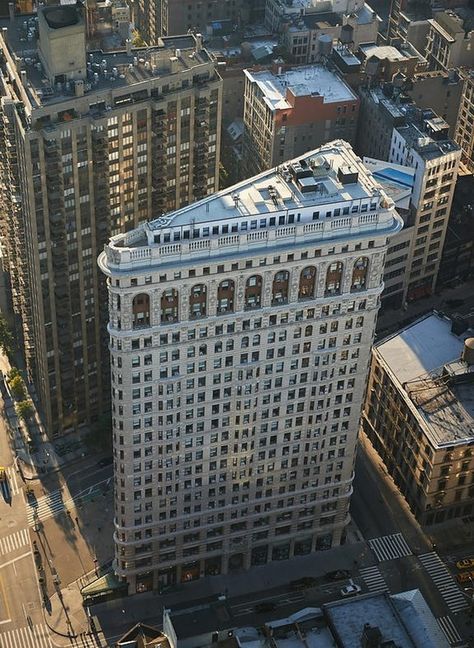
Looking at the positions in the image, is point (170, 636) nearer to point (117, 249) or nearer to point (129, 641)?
point (129, 641)

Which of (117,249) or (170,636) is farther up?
(117,249)

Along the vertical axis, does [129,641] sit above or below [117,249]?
below

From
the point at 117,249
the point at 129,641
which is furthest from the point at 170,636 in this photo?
the point at 117,249
